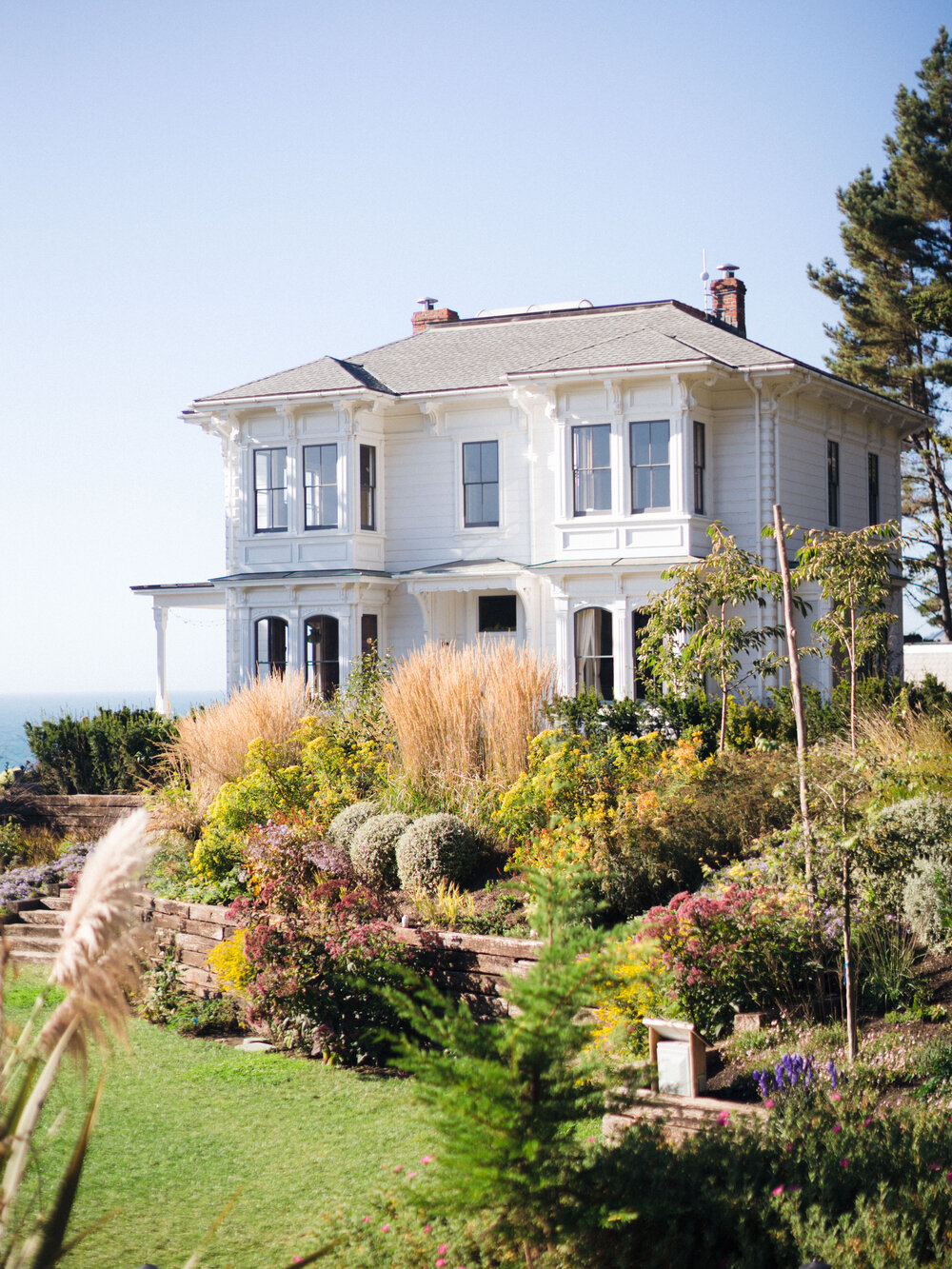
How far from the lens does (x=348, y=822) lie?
1083 cm

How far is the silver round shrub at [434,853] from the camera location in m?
9.58

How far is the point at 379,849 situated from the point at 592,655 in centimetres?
969

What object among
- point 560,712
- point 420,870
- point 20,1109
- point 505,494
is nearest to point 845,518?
point 505,494

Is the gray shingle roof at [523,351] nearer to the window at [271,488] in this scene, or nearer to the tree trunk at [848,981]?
the window at [271,488]

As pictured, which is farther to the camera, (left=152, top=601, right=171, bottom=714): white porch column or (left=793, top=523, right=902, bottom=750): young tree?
(left=152, top=601, right=171, bottom=714): white porch column

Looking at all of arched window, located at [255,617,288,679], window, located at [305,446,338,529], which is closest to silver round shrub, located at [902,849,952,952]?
window, located at [305,446,338,529]

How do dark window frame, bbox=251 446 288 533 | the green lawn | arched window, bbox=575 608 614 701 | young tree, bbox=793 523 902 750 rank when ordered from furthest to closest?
dark window frame, bbox=251 446 288 533
arched window, bbox=575 608 614 701
young tree, bbox=793 523 902 750
the green lawn

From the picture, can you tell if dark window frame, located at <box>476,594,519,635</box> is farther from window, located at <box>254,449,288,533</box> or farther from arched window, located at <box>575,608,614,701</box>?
window, located at <box>254,449,288,533</box>

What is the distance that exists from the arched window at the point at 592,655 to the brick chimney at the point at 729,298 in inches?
299

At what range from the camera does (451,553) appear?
20.9 metres

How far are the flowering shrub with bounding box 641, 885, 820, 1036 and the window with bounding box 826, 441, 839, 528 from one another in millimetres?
15312

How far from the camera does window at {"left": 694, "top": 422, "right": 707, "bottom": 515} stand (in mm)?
19219

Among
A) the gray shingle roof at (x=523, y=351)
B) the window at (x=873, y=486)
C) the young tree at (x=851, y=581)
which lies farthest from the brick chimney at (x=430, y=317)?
the young tree at (x=851, y=581)


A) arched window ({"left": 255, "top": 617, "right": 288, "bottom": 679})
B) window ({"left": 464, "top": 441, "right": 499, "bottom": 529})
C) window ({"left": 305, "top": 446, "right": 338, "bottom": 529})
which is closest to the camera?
window ({"left": 464, "top": 441, "right": 499, "bottom": 529})
